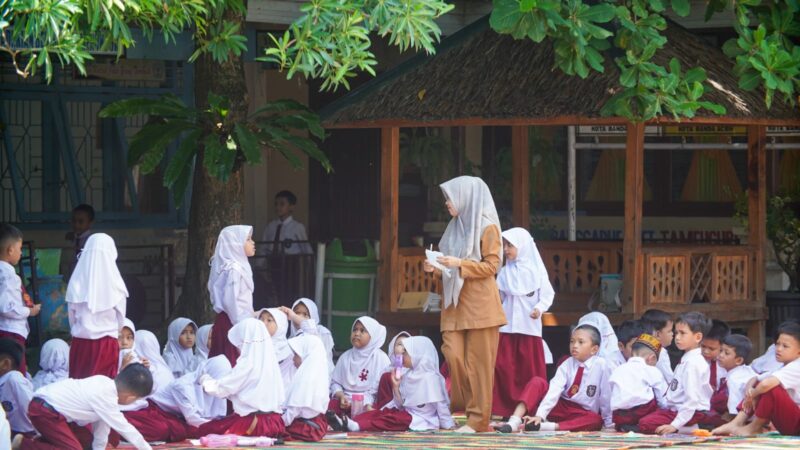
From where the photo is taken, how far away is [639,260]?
1305cm

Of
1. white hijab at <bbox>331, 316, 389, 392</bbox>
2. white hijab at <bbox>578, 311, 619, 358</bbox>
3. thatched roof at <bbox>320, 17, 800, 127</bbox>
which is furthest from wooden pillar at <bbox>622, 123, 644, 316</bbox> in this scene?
white hijab at <bbox>331, 316, 389, 392</bbox>

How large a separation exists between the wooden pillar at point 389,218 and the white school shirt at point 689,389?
385cm

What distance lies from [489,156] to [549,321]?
412 centimetres

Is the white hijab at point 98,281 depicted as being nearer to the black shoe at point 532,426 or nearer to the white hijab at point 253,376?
the white hijab at point 253,376

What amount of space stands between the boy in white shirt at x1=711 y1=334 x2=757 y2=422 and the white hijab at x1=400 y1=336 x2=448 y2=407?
1.89 metres

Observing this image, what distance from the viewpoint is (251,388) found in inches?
386

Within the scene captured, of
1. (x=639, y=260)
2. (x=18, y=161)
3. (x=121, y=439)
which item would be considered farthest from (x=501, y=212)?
(x=121, y=439)

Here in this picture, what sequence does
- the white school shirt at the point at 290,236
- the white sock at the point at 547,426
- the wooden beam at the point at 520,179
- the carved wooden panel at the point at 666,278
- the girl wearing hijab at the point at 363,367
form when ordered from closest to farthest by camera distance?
the white sock at the point at 547,426, the girl wearing hijab at the point at 363,367, the carved wooden panel at the point at 666,278, the wooden beam at the point at 520,179, the white school shirt at the point at 290,236

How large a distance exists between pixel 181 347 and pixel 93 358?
187cm

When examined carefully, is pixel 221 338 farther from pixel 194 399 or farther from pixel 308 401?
pixel 308 401

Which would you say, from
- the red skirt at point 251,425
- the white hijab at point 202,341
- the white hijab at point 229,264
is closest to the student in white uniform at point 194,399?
the red skirt at point 251,425

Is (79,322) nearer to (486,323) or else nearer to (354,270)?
(486,323)

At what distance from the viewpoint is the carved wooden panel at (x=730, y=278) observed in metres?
13.7

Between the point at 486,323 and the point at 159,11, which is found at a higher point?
the point at 159,11
